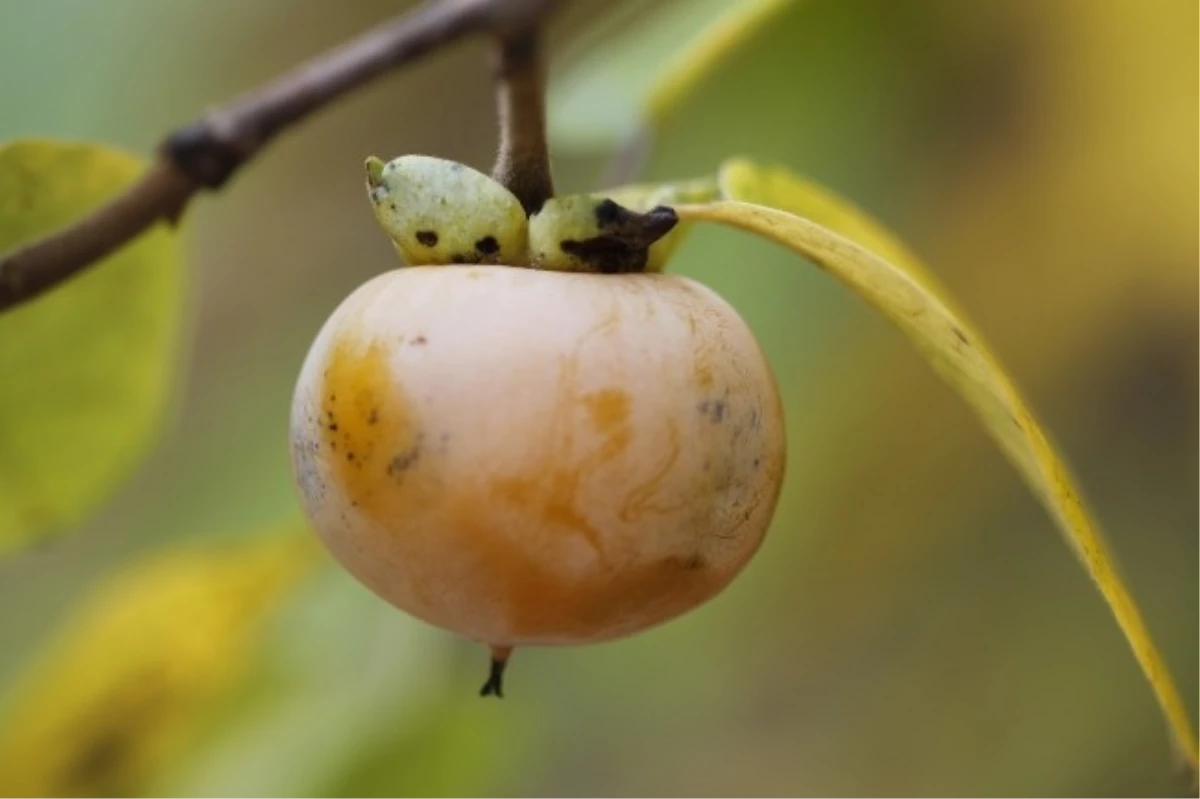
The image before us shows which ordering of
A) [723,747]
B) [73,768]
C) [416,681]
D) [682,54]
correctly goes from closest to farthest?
1. [682,54]
2. [73,768]
3. [416,681]
4. [723,747]

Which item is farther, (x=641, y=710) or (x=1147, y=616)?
(x=641, y=710)

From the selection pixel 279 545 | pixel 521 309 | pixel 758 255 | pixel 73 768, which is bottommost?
pixel 73 768

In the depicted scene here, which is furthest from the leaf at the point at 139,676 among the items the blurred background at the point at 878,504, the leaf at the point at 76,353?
the leaf at the point at 76,353

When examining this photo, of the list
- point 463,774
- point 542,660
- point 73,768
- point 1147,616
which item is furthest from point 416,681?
point 1147,616

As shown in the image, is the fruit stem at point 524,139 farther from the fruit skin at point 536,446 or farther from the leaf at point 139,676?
the leaf at point 139,676

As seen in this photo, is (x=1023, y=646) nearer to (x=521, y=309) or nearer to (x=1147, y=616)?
(x=1147, y=616)

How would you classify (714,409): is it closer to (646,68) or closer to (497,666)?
(497,666)
